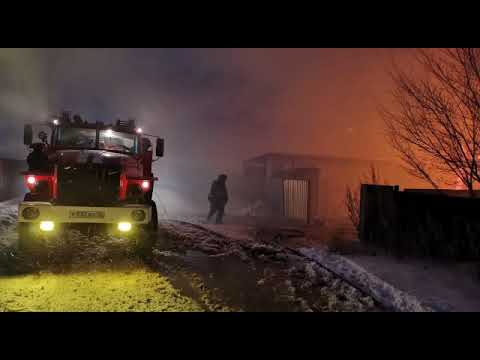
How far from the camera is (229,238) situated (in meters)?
7.32

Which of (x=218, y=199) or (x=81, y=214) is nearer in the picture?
(x=81, y=214)

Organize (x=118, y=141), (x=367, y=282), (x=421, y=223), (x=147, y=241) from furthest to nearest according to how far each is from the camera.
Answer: (x=118, y=141), (x=421, y=223), (x=147, y=241), (x=367, y=282)

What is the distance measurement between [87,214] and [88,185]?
22.7 inches

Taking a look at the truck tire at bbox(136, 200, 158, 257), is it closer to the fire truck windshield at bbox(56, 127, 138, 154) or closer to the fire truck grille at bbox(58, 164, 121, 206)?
the fire truck grille at bbox(58, 164, 121, 206)

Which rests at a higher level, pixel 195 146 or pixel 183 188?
pixel 195 146

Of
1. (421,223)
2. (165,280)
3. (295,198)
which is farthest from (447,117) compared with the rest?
(295,198)

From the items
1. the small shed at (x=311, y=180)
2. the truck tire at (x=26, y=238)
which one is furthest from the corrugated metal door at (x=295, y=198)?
the truck tire at (x=26, y=238)

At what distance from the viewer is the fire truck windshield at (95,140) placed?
641 centimetres

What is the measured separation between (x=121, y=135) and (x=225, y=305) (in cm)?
467

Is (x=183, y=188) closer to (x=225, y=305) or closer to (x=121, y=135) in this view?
(x=121, y=135)

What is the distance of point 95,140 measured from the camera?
6.53 m

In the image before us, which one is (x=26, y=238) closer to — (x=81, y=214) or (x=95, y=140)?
(x=81, y=214)

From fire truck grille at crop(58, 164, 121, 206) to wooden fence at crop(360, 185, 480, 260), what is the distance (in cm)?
497

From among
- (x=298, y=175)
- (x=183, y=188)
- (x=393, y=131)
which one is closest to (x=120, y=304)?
(x=393, y=131)
